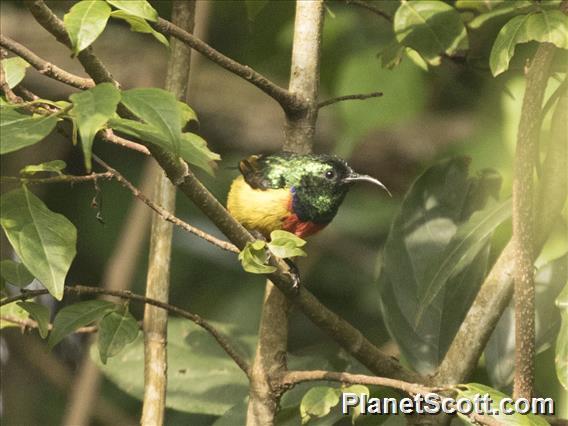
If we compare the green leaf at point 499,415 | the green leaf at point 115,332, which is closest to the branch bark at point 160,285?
the green leaf at point 115,332

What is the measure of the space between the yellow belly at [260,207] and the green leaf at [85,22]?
127 centimetres

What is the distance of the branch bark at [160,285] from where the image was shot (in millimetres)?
1858

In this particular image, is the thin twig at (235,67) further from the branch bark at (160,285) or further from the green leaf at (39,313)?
the green leaf at (39,313)

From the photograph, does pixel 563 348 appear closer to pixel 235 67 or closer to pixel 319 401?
pixel 319 401

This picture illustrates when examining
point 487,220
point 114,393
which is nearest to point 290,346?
point 114,393

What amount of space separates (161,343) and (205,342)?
0.51 m

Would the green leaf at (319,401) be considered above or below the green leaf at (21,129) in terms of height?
below

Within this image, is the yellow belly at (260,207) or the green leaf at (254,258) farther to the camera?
the yellow belly at (260,207)

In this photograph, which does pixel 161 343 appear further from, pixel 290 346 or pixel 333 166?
pixel 290 346

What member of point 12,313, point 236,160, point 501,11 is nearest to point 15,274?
point 12,313

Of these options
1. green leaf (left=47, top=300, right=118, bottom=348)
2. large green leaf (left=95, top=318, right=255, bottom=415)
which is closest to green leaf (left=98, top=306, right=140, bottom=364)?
green leaf (left=47, top=300, right=118, bottom=348)

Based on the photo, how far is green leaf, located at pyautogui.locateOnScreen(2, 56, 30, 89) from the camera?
1478 mm

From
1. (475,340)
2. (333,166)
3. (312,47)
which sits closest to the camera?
(475,340)

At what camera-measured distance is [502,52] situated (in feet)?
5.60
